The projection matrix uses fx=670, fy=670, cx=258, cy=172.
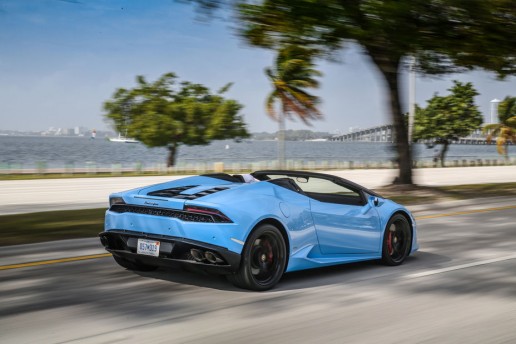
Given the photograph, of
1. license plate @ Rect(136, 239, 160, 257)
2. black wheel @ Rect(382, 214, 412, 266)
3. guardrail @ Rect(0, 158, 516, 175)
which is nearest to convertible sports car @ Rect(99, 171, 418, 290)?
license plate @ Rect(136, 239, 160, 257)

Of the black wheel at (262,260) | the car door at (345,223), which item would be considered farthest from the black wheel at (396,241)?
the black wheel at (262,260)

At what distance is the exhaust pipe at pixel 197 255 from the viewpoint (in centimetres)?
599

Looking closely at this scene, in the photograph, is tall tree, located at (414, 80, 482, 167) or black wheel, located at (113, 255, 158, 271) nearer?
black wheel, located at (113, 255, 158, 271)

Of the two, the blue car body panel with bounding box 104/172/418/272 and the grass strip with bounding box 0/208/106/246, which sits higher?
the blue car body panel with bounding box 104/172/418/272

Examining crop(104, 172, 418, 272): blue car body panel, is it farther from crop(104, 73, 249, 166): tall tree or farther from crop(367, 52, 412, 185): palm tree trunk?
crop(104, 73, 249, 166): tall tree

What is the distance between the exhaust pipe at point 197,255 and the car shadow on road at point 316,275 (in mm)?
262

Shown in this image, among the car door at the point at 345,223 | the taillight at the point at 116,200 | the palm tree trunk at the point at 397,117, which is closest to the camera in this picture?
the taillight at the point at 116,200

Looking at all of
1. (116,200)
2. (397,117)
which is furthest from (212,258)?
(397,117)

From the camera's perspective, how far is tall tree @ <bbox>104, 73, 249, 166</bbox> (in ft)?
188

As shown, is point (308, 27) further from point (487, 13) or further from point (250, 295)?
point (250, 295)

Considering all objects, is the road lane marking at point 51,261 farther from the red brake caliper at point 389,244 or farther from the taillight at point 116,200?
the red brake caliper at point 389,244

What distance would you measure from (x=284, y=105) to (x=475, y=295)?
1659 inches

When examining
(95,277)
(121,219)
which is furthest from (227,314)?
(95,277)

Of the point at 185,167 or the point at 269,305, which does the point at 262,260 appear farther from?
the point at 185,167
